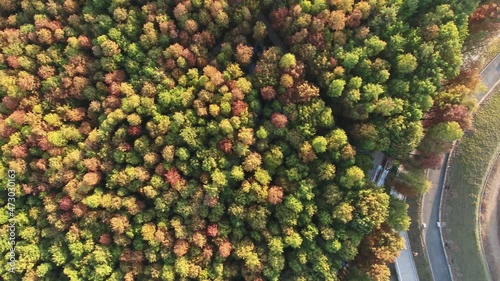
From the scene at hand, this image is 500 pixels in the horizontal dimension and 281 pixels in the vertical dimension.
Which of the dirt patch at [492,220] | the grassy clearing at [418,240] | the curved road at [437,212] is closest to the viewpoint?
the grassy clearing at [418,240]

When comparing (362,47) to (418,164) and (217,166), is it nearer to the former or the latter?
(418,164)

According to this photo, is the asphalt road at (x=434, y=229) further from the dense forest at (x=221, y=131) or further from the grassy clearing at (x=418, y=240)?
the dense forest at (x=221, y=131)

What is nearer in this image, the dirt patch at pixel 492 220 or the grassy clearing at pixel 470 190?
the grassy clearing at pixel 470 190

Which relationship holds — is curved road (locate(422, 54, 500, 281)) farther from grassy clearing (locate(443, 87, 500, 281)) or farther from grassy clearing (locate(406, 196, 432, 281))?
grassy clearing (locate(443, 87, 500, 281))

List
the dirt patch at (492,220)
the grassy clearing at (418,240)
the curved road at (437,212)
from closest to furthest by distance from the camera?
the grassy clearing at (418,240) → the dirt patch at (492,220) → the curved road at (437,212)

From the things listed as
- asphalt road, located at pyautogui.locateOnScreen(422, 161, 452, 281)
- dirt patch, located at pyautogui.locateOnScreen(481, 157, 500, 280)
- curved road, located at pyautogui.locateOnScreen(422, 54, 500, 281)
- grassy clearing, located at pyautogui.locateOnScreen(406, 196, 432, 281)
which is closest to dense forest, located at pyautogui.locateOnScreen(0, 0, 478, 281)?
grassy clearing, located at pyautogui.locateOnScreen(406, 196, 432, 281)

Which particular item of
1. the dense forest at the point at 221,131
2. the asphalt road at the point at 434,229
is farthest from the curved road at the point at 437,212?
the dense forest at the point at 221,131

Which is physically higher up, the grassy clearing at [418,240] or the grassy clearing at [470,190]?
the grassy clearing at [470,190]
